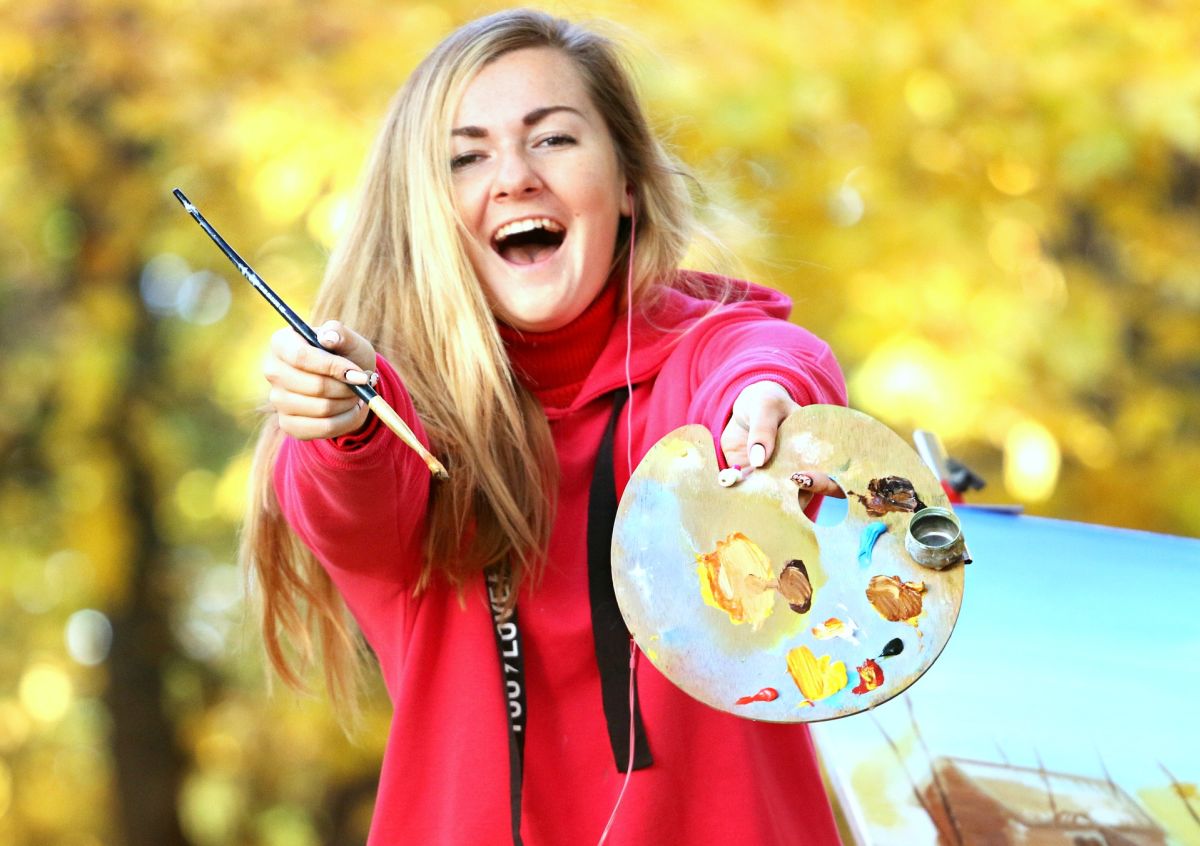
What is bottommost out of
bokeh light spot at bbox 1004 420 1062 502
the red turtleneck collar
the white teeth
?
the red turtleneck collar

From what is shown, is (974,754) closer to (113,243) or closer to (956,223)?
(956,223)

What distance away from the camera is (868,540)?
1296 mm

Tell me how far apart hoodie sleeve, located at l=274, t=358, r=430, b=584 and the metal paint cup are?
486mm

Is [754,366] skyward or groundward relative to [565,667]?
skyward

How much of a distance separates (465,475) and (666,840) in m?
0.44

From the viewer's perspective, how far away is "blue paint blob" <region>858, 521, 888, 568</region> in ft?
4.24

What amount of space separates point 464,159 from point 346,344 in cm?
49

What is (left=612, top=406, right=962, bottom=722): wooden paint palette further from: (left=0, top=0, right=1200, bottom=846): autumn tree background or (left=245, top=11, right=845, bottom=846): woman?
(left=0, top=0, right=1200, bottom=846): autumn tree background

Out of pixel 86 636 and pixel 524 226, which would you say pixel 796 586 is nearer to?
pixel 524 226

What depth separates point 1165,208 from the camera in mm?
3666

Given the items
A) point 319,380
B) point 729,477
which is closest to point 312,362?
point 319,380

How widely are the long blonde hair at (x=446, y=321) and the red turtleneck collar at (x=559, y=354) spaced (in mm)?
33

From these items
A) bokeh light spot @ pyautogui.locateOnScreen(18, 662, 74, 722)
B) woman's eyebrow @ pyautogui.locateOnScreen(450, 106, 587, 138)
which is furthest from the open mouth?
bokeh light spot @ pyautogui.locateOnScreen(18, 662, 74, 722)

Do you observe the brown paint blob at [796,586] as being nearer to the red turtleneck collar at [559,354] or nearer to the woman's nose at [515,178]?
the red turtleneck collar at [559,354]
